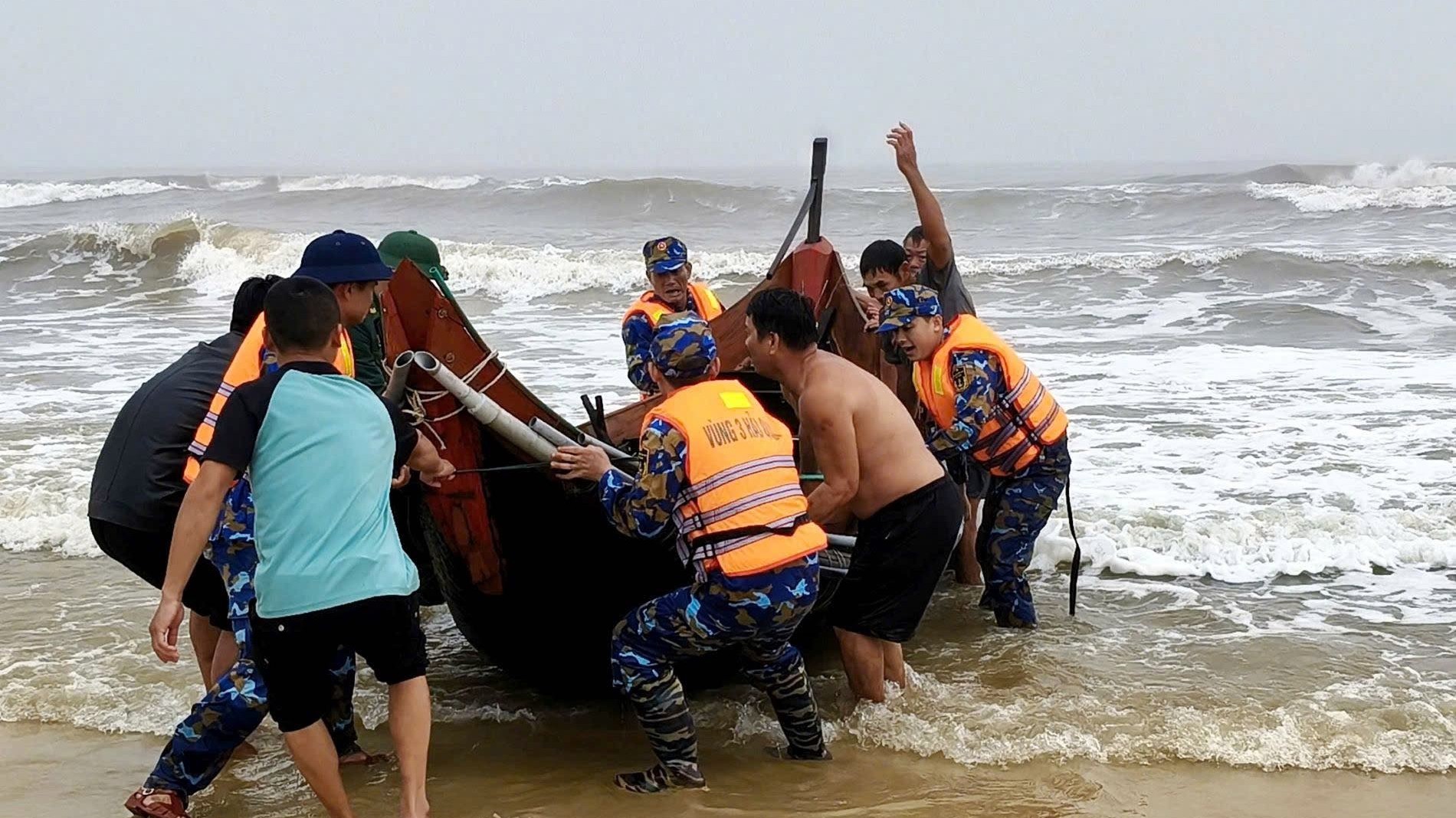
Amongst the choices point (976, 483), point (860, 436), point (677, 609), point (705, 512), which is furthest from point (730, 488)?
point (976, 483)

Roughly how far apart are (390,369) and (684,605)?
133 centimetres

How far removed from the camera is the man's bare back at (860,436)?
14.3 ft

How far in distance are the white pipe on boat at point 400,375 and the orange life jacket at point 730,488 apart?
0.83m

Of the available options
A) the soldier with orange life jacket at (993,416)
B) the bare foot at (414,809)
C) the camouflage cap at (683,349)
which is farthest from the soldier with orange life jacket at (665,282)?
the bare foot at (414,809)

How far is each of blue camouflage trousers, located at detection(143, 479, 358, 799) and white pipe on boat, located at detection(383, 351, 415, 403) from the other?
0.54 m

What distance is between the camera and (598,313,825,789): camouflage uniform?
3949 mm

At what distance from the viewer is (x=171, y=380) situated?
166 inches

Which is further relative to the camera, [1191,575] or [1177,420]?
[1177,420]

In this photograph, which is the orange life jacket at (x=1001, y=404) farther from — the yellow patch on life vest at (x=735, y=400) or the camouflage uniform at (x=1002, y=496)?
the yellow patch on life vest at (x=735, y=400)

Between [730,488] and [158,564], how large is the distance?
5.96 ft

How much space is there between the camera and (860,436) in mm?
4555

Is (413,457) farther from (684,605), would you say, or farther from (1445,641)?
(1445,641)

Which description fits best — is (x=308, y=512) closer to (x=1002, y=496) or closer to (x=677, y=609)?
(x=677, y=609)

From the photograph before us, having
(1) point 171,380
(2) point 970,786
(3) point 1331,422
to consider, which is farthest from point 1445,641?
(1) point 171,380
